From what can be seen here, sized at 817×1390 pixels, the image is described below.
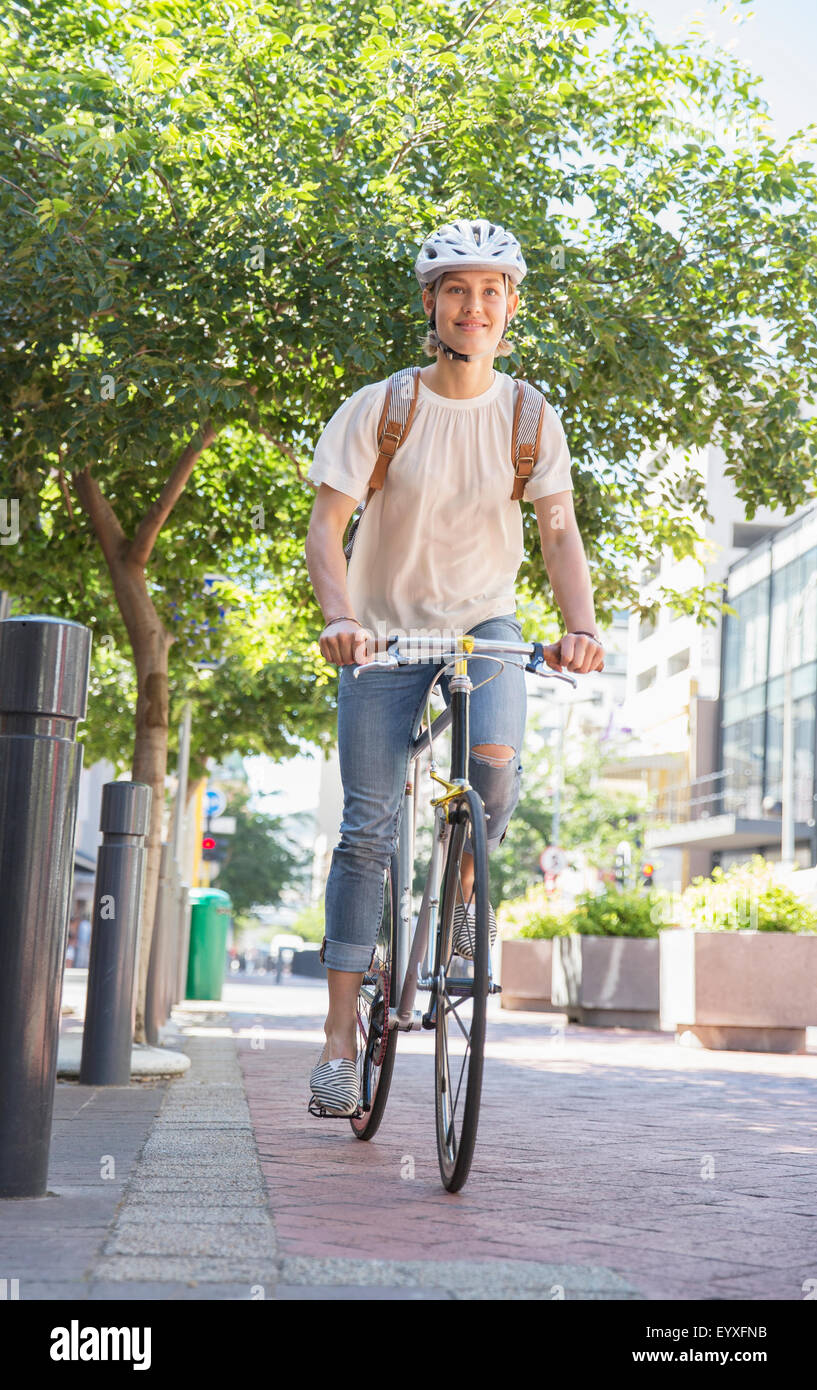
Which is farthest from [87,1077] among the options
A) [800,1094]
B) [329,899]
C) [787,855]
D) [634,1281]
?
[787,855]

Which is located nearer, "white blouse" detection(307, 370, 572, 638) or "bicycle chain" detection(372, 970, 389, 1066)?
"white blouse" detection(307, 370, 572, 638)

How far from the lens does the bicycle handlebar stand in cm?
375

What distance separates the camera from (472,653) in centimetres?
384

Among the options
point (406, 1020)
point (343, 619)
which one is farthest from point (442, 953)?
point (343, 619)

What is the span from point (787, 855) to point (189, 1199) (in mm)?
29119

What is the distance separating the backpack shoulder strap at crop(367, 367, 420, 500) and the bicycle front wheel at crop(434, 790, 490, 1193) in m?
1.02

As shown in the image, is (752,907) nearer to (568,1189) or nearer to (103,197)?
(103,197)

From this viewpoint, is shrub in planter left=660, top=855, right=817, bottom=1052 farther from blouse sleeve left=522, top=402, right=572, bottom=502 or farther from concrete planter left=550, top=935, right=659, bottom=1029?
blouse sleeve left=522, top=402, right=572, bottom=502

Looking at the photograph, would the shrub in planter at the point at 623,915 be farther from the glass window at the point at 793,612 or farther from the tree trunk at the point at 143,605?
the glass window at the point at 793,612

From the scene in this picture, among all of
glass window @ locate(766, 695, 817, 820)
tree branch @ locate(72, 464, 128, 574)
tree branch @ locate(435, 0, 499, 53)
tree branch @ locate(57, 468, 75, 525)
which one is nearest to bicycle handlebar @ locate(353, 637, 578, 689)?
tree branch @ locate(72, 464, 128, 574)

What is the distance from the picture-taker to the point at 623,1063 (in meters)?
9.48

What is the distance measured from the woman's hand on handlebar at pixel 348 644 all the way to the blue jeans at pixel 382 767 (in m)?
0.35

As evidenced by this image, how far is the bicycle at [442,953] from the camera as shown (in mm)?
3518
